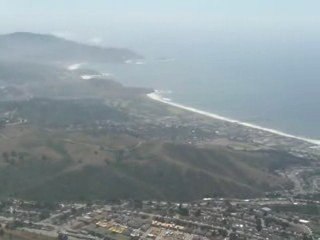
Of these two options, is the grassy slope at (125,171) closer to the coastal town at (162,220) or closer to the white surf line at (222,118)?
the coastal town at (162,220)

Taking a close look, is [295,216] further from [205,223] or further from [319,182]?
[319,182]

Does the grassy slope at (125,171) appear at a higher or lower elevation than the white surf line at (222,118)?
higher

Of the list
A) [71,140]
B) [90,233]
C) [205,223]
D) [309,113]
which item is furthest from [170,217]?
[309,113]

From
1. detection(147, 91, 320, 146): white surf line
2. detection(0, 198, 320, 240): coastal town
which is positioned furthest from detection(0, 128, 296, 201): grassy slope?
detection(147, 91, 320, 146): white surf line

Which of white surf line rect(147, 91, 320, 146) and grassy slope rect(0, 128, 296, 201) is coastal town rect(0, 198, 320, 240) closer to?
grassy slope rect(0, 128, 296, 201)

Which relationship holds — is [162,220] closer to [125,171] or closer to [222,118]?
[125,171]

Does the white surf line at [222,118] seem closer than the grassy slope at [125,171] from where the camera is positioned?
No

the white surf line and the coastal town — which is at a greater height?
the coastal town

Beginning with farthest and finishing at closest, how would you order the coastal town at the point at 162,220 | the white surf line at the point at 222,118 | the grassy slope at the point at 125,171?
1. the white surf line at the point at 222,118
2. the grassy slope at the point at 125,171
3. the coastal town at the point at 162,220

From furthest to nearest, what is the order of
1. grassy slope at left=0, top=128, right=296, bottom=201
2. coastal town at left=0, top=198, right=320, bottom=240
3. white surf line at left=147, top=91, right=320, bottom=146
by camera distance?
white surf line at left=147, top=91, right=320, bottom=146 < grassy slope at left=0, top=128, right=296, bottom=201 < coastal town at left=0, top=198, right=320, bottom=240

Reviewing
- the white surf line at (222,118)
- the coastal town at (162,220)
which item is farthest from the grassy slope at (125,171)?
the white surf line at (222,118)

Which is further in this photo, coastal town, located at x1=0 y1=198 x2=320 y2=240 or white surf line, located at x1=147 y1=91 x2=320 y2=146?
white surf line, located at x1=147 y1=91 x2=320 y2=146
